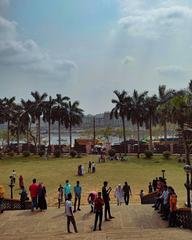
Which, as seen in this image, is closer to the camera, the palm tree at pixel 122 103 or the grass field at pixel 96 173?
the grass field at pixel 96 173

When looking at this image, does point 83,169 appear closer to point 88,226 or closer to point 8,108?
point 88,226

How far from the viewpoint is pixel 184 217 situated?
54.2 ft

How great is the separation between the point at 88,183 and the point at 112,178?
4.08m

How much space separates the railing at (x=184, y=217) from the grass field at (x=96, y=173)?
873 centimetres

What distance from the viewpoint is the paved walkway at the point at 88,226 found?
1499 cm

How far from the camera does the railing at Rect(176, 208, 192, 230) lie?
16197 millimetres

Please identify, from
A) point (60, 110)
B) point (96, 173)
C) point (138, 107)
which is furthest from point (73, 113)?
point (96, 173)

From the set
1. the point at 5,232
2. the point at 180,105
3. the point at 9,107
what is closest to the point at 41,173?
the point at 180,105

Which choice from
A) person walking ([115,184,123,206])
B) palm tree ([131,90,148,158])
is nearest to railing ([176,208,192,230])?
person walking ([115,184,123,206])

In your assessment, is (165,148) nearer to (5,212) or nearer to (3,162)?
(3,162)

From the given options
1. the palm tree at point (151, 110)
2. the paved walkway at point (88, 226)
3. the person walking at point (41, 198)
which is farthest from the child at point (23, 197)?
the palm tree at point (151, 110)

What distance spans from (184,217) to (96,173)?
1152 inches

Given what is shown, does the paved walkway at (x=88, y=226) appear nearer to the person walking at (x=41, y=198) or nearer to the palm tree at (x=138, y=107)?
the person walking at (x=41, y=198)

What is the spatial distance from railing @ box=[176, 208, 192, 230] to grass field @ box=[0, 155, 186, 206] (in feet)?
28.6
